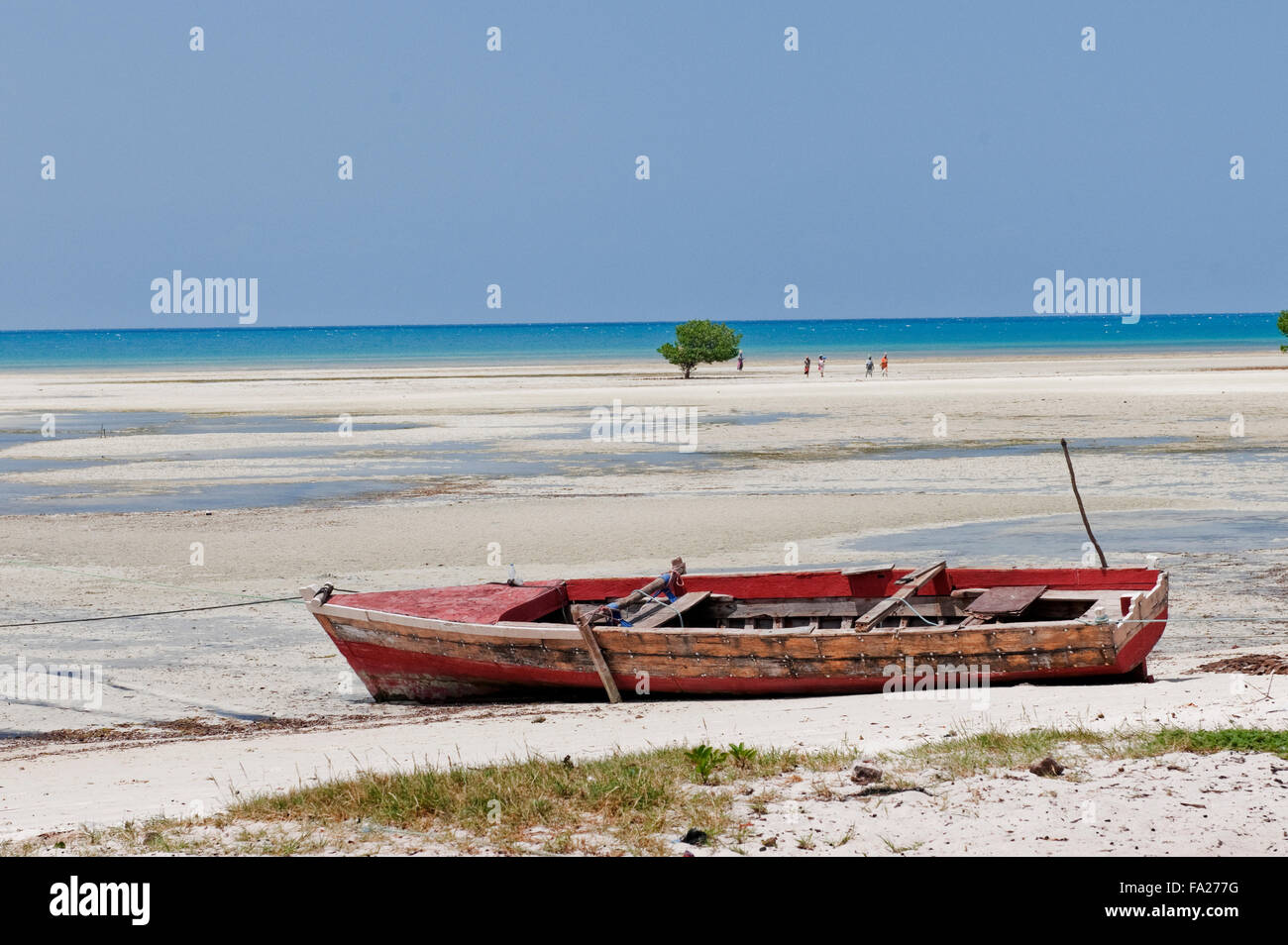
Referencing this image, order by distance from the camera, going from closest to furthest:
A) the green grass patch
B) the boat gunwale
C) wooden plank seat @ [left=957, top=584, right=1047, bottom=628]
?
the green grass patch → the boat gunwale → wooden plank seat @ [left=957, top=584, right=1047, bottom=628]

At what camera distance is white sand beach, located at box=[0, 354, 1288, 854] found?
30.7 feet

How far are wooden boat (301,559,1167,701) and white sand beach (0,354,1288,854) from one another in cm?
30

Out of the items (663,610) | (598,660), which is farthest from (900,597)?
(598,660)

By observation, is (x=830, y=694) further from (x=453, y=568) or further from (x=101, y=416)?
(x=101, y=416)

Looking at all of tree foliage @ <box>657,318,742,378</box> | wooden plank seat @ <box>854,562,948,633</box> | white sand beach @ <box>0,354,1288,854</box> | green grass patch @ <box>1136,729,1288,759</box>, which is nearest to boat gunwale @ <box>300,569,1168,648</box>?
wooden plank seat @ <box>854,562,948,633</box>

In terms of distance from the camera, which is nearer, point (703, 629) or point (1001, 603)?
point (703, 629)

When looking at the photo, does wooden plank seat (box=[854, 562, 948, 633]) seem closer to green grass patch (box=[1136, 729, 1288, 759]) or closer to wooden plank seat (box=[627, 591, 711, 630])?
wooden plank seat (box=[627, 591, 711, 630])

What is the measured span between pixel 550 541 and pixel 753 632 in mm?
9409

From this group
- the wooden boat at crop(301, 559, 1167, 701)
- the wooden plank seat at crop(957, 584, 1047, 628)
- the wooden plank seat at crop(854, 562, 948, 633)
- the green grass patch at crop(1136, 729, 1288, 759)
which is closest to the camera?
the green grass patch at crop(1136, 729, 1288, 759)

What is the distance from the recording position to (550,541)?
802 inches

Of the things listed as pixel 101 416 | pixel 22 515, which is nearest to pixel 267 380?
pixel 101 416

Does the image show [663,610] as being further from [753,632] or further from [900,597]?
[900,597]

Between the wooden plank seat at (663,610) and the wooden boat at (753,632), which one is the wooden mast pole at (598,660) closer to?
the wooden boat at (753,632)
